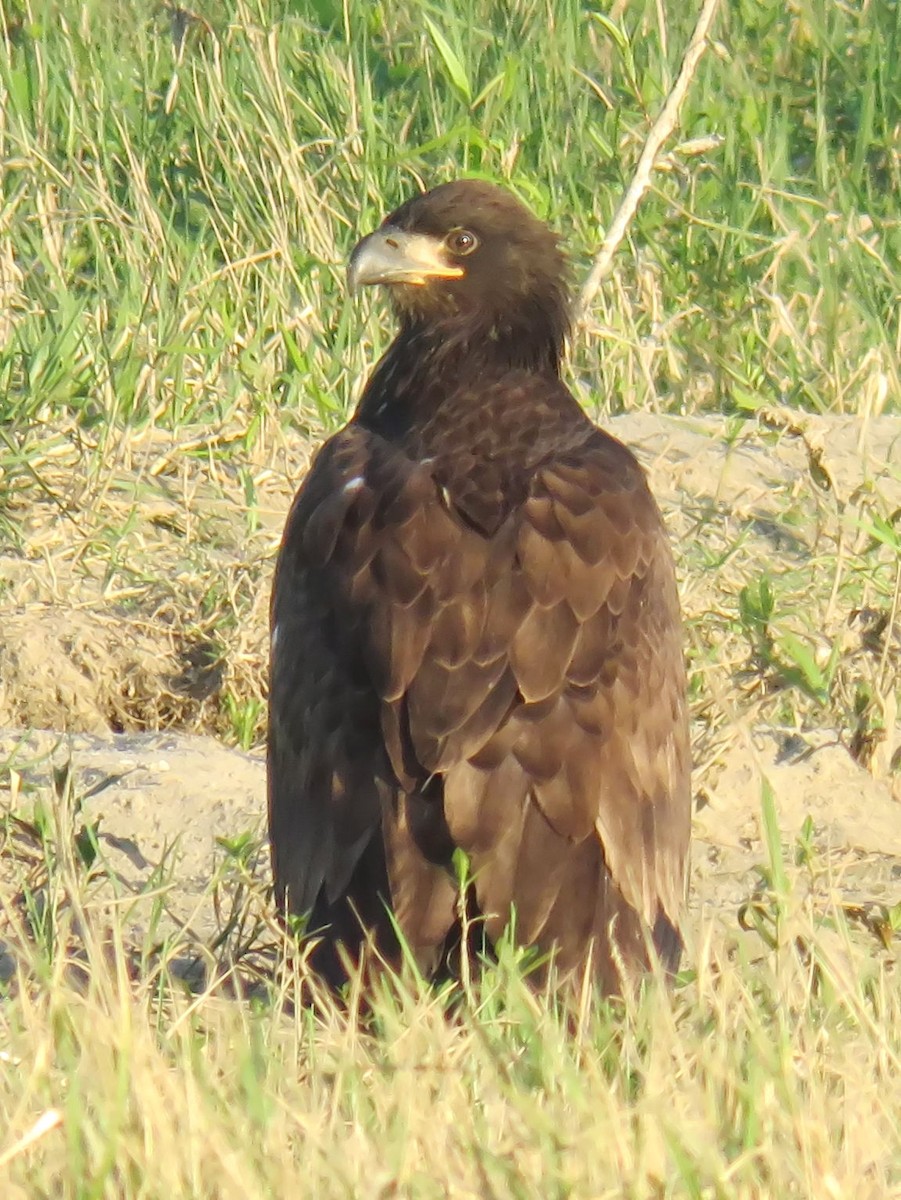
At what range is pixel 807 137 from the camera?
830cm

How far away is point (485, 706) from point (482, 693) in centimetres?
2

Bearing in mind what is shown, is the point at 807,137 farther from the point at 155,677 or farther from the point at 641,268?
the point at 155,677

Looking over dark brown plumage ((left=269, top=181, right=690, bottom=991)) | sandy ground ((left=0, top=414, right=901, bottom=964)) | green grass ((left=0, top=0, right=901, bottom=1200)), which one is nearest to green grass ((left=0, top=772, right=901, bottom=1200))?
green grass ((left=0, top=0, right=901, bottom=1200))

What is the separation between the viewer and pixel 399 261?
4562mm

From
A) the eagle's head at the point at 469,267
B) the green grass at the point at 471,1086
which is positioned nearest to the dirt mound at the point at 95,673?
the eagle's head at the point at 469,267

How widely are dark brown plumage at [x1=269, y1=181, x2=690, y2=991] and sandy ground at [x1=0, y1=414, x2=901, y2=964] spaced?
534 millimetres

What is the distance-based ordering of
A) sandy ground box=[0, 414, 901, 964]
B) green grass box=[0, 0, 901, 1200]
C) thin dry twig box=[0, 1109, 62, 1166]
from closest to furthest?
thin dry twig box=[0, 1109, 62, 1166]
green grass box=[0, 0, 901, 1200]
sandy ground box=[0, 414, 901, 964]

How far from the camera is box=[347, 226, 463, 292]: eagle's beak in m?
4.55

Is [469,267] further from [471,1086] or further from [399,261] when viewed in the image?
[471,1086]

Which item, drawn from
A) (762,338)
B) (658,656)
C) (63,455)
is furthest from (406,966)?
(762,338)

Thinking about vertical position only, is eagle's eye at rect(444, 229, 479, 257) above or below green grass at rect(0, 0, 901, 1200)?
above

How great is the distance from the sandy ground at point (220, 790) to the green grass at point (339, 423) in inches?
1.3

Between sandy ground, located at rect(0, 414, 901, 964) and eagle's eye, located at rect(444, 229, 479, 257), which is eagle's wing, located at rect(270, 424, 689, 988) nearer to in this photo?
sandy ground, located at rect(0, 414, 901, 964)

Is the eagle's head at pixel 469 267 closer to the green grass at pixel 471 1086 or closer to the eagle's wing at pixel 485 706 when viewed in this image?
the eagle's wing at pixel 485 706
